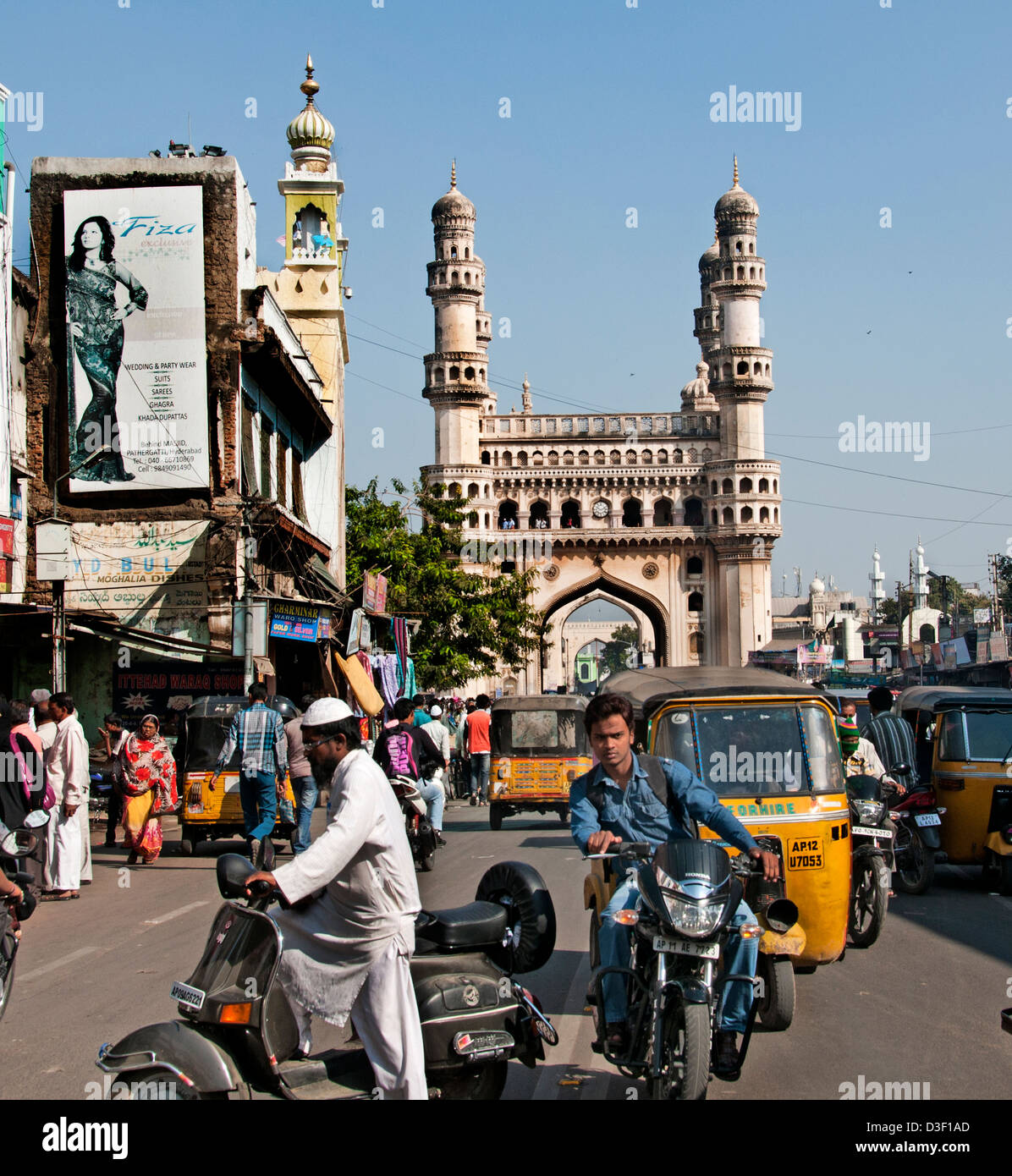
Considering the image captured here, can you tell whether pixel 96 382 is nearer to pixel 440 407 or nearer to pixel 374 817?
pixel 374 817

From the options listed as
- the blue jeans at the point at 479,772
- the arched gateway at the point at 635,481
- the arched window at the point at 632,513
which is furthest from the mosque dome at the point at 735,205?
the blue jeans at the point at 479,772

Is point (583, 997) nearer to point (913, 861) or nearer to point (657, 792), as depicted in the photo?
point (657, 792)

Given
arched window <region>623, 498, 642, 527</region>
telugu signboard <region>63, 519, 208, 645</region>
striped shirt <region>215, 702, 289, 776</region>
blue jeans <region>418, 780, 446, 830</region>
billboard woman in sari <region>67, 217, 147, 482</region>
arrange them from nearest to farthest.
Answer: striped shirt <region>215, 702, 289, 776</region>, blue jeans <region>418, 780, 446, 830</region>, billboard woman in sari <region>67, 217, 147, 482</region>, telugu signboard <region>63, 519, 208, 645</region>, arched window <region>623, 498, 642, 527</region>

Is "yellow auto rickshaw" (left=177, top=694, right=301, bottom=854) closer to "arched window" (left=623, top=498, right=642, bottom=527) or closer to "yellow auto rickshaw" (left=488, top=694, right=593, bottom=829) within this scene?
"yellow auto rickshaw" (left=488, top=694, right=593, bottom=829)

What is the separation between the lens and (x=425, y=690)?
39.6m

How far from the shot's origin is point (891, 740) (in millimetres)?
10195

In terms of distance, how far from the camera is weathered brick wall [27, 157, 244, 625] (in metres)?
18.8

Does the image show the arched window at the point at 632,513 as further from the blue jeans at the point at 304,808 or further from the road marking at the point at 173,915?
the road marking at the point at 173,915

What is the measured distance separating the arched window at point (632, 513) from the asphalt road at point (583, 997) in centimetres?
5368

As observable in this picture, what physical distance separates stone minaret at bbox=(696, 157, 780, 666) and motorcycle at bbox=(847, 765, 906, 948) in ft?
178

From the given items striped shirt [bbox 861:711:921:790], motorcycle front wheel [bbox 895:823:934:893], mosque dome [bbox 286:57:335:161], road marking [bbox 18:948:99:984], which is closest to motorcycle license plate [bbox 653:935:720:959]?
road marking [bbox 18:948:99:984]

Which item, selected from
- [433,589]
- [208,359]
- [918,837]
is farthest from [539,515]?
[918,837]

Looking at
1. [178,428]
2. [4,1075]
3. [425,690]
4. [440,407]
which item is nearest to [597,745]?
[4,1075]
